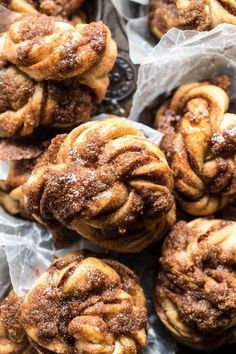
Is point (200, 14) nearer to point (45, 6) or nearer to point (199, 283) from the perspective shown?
point (45, 6)

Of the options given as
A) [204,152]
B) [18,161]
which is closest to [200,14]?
[204,152]

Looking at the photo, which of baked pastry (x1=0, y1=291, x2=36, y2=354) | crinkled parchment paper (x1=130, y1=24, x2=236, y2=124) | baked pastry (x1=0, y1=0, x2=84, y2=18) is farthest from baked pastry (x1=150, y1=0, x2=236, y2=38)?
baked pastry (x1=0, y1=291, x2=36, y2=354)

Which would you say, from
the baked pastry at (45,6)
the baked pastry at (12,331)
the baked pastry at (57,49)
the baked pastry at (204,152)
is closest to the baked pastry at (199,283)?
the baked pastry at (204,152)

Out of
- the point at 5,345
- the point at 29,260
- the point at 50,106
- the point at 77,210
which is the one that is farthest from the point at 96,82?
the point at 5,345

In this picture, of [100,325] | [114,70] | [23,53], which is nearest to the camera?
[100,325]

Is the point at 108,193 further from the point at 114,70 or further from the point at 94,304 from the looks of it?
the point at 114,70

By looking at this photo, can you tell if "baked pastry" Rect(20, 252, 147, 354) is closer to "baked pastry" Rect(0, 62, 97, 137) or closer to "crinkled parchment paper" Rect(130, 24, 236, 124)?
"baked pastry" Rect(0, 62, 97, 137)
